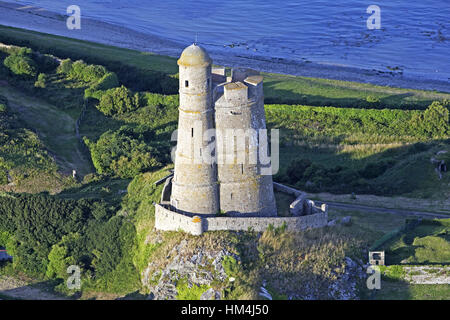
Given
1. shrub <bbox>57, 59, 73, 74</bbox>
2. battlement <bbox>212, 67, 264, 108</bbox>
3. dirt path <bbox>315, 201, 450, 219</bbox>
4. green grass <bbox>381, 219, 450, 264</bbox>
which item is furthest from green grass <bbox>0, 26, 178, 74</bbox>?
battlement <bbox>212, 67, 264, 108</bbox>

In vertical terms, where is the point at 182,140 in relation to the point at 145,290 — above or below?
above

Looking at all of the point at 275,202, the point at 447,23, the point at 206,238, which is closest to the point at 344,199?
the point at 275,202

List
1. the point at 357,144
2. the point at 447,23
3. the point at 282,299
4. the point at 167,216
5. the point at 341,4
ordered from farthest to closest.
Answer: the point at 341,4, the point at 447,23, the point at 357,144, the point at 167,216, the point at 282,299

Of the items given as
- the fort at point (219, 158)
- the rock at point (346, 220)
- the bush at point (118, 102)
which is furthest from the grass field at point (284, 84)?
the fort at point (219, 158)

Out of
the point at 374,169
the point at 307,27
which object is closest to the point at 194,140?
the point at 374,169

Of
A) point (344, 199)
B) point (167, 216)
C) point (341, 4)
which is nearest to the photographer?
point (167, 216)

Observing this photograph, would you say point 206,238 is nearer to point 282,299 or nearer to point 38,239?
point 282,299

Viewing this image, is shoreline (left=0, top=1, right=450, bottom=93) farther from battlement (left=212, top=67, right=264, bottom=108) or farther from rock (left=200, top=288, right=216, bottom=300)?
rock (left=200, top=288, right=216, bottom=300)
